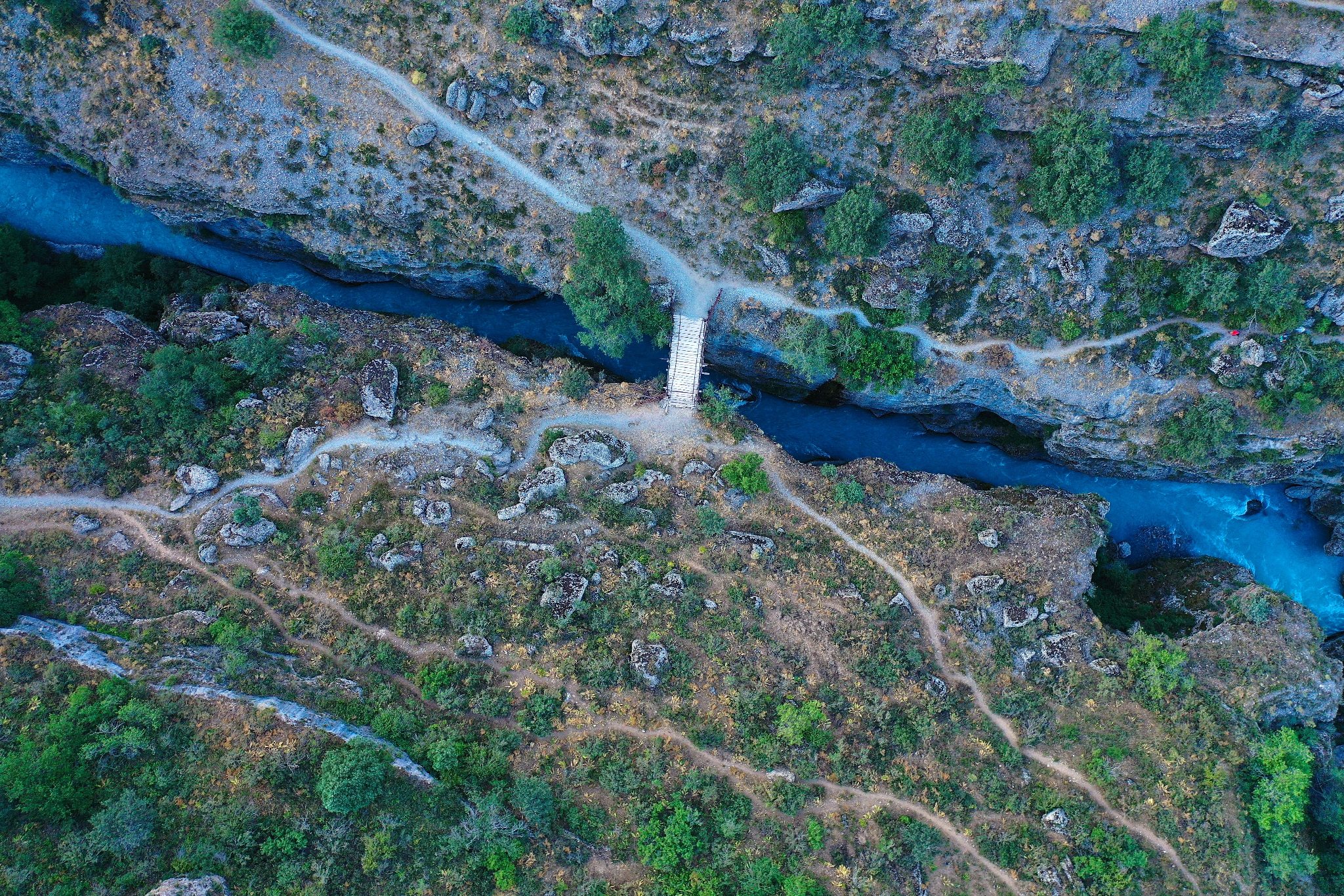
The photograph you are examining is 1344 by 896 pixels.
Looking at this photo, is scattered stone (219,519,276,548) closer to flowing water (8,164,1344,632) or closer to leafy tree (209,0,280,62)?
flowing water (8,164,1344,632)

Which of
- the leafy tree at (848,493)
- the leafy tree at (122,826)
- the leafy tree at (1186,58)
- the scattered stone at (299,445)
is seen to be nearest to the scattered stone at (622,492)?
the leafy tree at (848,493)

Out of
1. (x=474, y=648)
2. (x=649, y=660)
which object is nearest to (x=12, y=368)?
(x=474, y=648)

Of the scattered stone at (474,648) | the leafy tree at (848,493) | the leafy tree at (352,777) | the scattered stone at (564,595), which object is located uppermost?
the leafy tree at (848,493)

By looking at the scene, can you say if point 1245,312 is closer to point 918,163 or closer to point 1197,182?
point 1197,182

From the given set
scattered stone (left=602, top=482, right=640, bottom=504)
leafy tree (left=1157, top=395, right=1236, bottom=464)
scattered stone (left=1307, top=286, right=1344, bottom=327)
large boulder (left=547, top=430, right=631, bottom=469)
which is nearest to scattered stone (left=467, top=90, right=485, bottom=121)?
large boulder (left=547, top=430, right=631, bottom=469)

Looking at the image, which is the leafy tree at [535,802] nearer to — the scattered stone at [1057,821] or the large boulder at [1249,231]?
the scattered stone at [1057,821]

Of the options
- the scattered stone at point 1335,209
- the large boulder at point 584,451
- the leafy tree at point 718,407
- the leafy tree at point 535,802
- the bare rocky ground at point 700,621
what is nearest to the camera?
the leafy tree at point 535,802

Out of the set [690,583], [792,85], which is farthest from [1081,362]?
[690,583]
